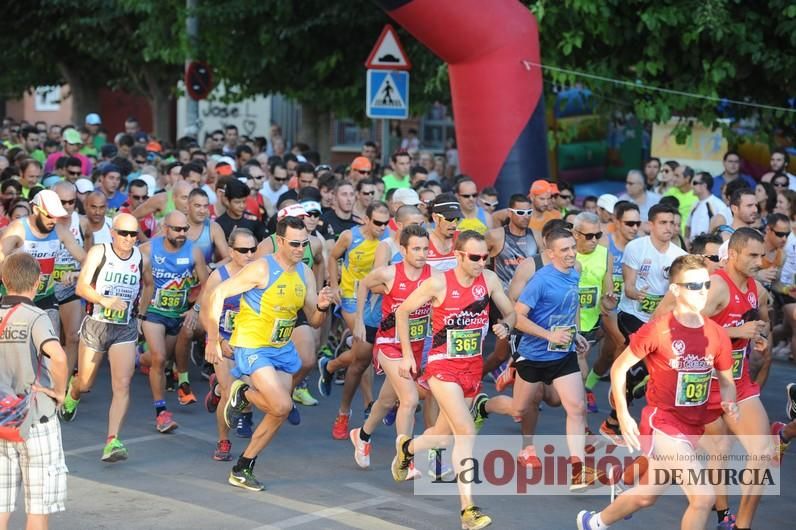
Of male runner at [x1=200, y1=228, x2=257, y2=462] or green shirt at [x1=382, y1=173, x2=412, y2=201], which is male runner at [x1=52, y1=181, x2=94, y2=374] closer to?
male runner at [x1=200, y1=228, x2=257, y2=462]

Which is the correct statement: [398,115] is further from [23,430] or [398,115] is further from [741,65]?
[23,430]

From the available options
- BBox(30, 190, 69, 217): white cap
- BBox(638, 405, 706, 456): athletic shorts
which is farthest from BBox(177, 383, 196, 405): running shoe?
BBox(638, 405, 706, 456): athletic shorts

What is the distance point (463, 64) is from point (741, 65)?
348cm

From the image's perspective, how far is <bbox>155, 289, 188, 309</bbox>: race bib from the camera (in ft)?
35.6

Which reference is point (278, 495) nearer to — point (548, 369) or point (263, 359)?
point (263, 359)

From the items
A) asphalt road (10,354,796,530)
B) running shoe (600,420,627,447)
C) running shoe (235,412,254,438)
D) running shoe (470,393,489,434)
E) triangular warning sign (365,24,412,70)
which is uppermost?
triangular warning sign (365,24,412,70)

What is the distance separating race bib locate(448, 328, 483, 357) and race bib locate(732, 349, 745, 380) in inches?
60.2

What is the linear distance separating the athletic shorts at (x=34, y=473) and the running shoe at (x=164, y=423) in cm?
350

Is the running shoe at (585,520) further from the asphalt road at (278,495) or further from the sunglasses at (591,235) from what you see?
the sunglasses at (591,235)

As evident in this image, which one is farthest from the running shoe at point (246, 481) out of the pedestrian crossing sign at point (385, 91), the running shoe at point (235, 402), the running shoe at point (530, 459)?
the pedestrian crossing sign at point (385, 91)

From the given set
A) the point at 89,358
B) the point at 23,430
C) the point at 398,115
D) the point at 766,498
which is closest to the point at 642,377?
the point at 766,498

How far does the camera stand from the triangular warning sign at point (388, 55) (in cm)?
1595

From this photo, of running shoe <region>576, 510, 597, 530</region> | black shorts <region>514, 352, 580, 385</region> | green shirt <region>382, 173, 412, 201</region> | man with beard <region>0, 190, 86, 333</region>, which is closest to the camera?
running shoe <region>576, 510, 597, 530</region>

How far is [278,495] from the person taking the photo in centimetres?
865
